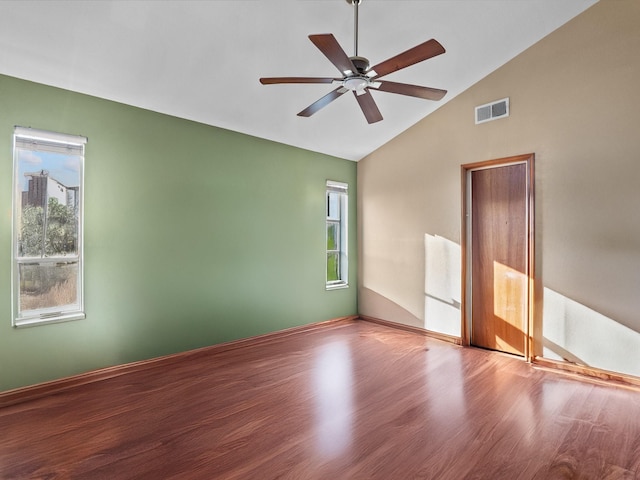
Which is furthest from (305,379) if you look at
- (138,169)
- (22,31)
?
(22,31)

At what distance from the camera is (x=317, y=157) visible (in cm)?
519

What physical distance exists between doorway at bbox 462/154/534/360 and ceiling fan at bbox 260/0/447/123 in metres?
1.95

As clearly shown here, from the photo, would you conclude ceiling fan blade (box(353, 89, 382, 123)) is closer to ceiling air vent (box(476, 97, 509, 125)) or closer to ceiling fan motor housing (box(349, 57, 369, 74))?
ceiling fan motor housing (box(349, 57, 369, 74))

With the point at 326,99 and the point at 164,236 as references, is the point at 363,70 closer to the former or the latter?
the point at 326,99

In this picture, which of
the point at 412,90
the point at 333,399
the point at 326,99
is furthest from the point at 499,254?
the point at 326,99

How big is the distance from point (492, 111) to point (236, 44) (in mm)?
2909

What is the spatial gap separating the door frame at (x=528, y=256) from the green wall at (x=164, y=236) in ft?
6.67

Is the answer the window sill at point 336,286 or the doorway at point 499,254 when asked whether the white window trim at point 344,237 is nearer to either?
the window sill at point 336,286

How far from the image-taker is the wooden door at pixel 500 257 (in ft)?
12.9

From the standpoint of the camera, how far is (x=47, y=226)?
309 cm

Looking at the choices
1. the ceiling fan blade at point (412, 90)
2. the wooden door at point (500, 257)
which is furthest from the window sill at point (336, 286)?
the ceiling fan blade at point (412, 90)

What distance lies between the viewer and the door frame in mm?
3775

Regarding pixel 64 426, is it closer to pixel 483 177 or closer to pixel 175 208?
pixel 175 208

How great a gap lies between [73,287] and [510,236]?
450 centimetres
